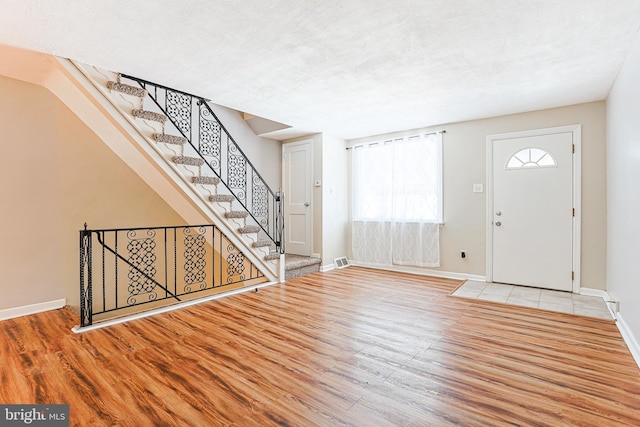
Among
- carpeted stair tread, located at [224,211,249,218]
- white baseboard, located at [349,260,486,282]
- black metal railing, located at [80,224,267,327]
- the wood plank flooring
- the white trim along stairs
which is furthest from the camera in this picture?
white baseboard, located at [349,260,486,282]

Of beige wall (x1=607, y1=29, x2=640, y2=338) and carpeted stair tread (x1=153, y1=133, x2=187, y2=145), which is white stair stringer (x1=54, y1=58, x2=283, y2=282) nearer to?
carpeted stair tread (x1=153, y1=133, x2=187, y2=145)

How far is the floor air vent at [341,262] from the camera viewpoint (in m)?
5.86

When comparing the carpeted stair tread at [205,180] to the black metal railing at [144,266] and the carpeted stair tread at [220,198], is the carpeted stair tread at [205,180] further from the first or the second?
the black metal railing at [144,266]

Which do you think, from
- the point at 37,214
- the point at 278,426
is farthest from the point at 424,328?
the point at 37,214

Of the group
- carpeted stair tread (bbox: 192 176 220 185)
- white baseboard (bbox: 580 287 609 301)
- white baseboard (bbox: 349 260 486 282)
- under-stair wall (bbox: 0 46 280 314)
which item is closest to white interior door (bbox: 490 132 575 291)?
white baseboard (bbox: 580 287 609 301)

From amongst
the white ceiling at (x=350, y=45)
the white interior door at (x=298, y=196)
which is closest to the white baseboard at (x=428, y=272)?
the white interior door at (x=298, y=196)

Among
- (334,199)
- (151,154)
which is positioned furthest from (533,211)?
(151,154)

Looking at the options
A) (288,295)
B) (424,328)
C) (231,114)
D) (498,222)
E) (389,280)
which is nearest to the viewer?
(424,328)

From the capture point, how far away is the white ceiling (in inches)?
83.5

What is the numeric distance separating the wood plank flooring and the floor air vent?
7.56ft

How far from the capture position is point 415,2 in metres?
2.04

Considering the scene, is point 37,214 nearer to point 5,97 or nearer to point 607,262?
point 5,97

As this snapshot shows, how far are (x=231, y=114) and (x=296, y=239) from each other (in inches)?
100

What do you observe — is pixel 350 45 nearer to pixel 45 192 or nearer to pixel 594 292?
pixel 45 192
